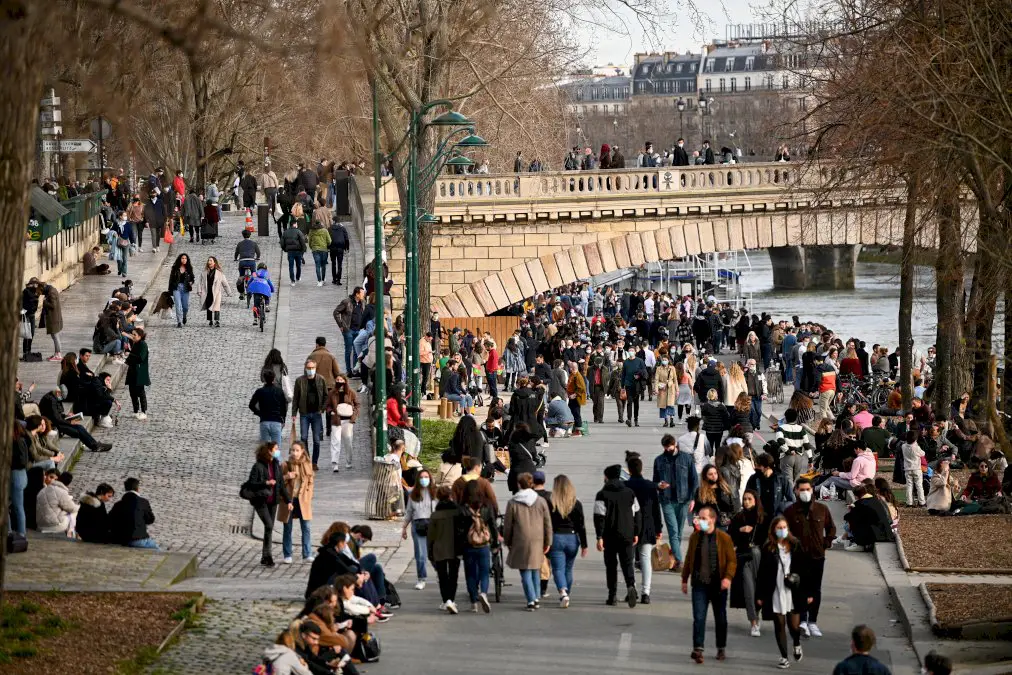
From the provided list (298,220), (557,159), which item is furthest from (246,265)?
(557,159)

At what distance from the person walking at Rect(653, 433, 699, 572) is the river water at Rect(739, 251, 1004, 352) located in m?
38.6

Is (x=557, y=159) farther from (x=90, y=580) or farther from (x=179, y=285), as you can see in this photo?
(x=90, y=580)

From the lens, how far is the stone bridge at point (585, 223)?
43.2 meters

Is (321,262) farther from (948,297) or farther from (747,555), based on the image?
(747,555)

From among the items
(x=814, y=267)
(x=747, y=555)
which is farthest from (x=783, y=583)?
(x=814, y=267)

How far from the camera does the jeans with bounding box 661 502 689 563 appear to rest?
16875mm

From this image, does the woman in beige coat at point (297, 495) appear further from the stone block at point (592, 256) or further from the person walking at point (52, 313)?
the stone block at point (592, 256)

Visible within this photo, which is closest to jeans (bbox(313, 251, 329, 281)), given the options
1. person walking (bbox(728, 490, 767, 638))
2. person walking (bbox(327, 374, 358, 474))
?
person walking (bbox(327, 374, 358, 474))

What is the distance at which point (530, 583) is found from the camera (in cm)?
1528

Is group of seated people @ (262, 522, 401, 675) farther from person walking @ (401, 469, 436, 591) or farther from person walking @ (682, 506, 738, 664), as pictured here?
person walking @ (682, 506, 738, 664)

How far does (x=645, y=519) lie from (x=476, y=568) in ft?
5.20

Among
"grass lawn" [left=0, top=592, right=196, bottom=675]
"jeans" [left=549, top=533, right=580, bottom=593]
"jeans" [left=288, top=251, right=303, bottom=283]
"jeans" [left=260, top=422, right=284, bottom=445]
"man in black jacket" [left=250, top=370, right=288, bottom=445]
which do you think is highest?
"jeans" [left=288, top=251, right=303, bottom=283]

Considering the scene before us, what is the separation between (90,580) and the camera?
51.1ft

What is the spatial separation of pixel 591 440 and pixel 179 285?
7.64 metres
